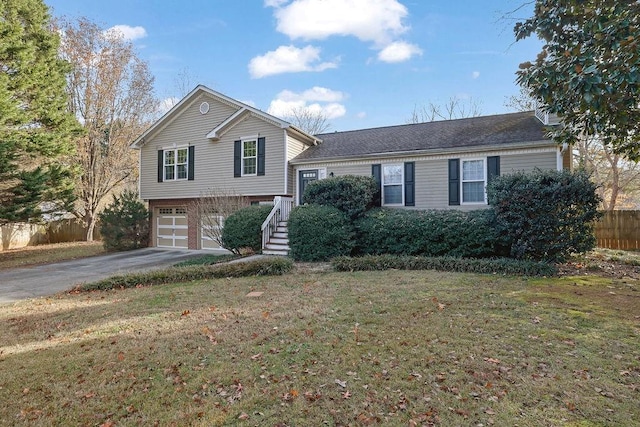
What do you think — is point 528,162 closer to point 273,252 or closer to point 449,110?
point 273,252

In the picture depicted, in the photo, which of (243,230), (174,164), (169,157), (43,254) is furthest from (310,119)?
(243,230)

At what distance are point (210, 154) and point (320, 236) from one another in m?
8.48

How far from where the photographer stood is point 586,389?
3410 millimetres

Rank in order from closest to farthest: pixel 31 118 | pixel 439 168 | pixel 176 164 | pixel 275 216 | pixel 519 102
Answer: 1. pixel 439 168
2. pixel 275 216
3. pixel 31 118
4. pixel 176 164
5. pixel 519 102

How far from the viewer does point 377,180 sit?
14.4 meters

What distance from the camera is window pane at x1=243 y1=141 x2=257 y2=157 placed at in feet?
53.0

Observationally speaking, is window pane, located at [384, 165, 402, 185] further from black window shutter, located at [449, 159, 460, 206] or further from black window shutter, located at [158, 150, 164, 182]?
black window shutter, located at [158, 150, 164, 182]

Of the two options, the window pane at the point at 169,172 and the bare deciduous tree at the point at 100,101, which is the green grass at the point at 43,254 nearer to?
the bare deciduous tree at the point at 100,101

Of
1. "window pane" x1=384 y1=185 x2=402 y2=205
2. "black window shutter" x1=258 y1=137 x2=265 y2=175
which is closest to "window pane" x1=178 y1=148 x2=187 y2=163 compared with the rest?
"black window shutter" x1=258 y1=137 x2=265 y2=175

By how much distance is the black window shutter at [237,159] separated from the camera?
1634 cm

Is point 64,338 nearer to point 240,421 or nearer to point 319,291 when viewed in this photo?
point 240,421

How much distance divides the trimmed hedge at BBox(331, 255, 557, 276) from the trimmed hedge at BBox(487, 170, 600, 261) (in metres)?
0.78

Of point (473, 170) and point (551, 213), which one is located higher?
point (473, 170)

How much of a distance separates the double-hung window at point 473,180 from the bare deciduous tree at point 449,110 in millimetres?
17629
